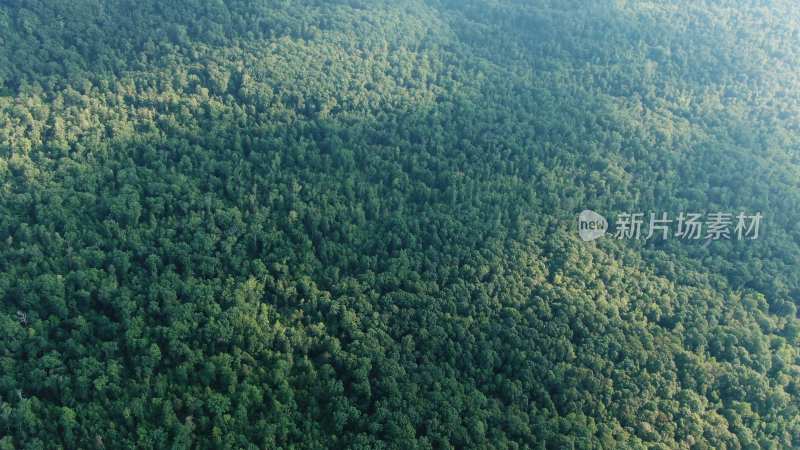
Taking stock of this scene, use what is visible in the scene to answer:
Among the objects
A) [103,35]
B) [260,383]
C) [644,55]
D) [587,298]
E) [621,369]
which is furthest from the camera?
[644,55]

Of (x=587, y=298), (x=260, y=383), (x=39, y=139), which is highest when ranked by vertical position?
(x=39, y=139)

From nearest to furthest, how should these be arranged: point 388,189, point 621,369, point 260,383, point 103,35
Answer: point 260,383, point 621,369, point 388,189, point 103,35

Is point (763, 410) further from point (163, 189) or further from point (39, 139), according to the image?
Answer: point (39, 139)

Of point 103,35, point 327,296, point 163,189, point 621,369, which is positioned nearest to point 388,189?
point 327,296

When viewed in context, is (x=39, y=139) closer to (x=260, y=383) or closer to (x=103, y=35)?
(x=103, y=35)

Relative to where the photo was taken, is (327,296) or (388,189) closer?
(327,296)

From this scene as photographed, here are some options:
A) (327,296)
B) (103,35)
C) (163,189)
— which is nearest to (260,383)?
(327,296)

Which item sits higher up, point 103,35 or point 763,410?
point 103,35
